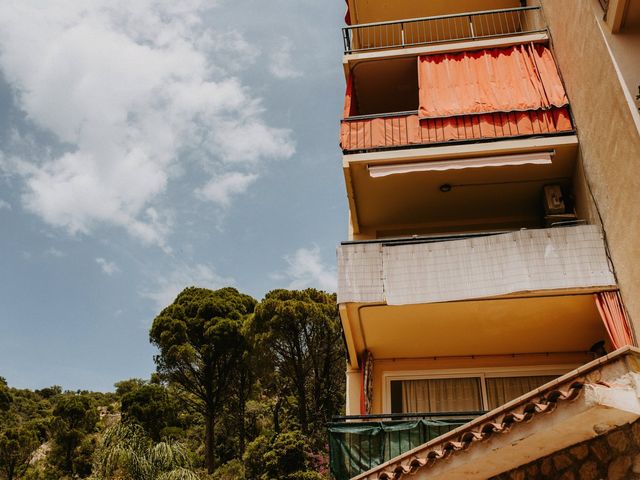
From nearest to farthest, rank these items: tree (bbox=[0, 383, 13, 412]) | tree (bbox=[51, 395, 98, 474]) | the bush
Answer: the bush, tree (bbox=[51, 395, 98, 474]), tree (bbox=[0, 383, 13, 412])

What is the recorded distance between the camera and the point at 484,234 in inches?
324

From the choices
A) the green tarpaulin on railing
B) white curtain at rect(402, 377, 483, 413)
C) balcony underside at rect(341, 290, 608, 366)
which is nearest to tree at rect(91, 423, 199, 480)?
white curtain at rect(402, 377, 483, 413)

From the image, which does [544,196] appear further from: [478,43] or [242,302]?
[242,302]

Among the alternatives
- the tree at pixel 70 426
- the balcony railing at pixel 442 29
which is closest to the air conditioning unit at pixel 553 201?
the balcony railing at pixel 442 29

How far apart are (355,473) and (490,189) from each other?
535 cm

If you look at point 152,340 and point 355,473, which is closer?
point 355,473

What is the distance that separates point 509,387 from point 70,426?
26290 millimetres

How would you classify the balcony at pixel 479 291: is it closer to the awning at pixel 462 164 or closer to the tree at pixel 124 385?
the awning at pixel 462 164

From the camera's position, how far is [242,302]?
32.9 meters

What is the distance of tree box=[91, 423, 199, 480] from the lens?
1557 cm

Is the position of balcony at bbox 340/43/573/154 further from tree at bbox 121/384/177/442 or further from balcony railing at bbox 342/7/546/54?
tree at bbox 121/384/177/442

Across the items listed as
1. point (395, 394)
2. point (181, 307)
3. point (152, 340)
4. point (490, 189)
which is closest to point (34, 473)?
point (152, 340)

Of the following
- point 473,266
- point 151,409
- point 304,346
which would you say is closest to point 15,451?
point 151,409

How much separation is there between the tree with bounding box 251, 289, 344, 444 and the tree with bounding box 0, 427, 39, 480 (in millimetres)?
13416
